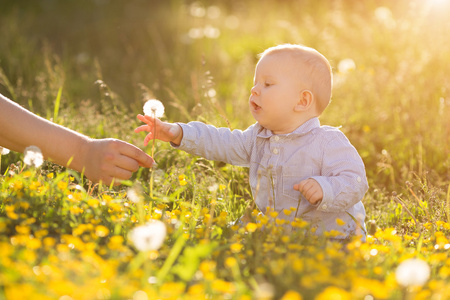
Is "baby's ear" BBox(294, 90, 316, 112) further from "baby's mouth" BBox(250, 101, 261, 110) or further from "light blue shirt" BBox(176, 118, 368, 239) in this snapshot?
"baby's mouth" BBox(250, 101, 261, 110)

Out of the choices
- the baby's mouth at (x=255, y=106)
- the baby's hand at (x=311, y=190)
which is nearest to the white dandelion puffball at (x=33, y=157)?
the baby's mouth at (x=255, y=106)

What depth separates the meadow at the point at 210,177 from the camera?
5.96 ft

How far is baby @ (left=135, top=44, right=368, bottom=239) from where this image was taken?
2725 millimetres

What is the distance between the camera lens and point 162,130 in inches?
115

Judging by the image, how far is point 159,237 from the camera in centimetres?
188

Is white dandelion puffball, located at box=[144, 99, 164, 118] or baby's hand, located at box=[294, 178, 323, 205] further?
white dandelion puffball, located at box=[144, 99, 164, 118]

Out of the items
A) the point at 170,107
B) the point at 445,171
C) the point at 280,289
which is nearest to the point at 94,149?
the point at 280,289

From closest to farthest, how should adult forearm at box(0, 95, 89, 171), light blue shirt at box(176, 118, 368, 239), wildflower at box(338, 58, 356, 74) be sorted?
adult forearm at box(0, 95, 89, 171), light blue shirt at box(176, 118, 368, 239), wildflower at box(338, 58, 356, 74)

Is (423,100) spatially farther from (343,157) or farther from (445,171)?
(343,157)

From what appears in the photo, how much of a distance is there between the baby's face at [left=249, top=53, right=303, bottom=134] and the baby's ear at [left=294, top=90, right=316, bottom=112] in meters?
0.02

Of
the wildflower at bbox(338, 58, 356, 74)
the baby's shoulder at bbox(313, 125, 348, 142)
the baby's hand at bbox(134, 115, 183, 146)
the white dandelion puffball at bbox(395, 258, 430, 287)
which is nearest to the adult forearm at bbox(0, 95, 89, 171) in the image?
the baby's hand at bbox(134, 115, 183, 146)

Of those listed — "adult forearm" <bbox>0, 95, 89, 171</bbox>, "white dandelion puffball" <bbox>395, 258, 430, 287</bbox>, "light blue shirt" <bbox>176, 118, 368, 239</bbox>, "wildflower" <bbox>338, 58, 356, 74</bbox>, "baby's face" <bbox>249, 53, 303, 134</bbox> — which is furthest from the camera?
"wildflower" <bbox>338, 58, 356, 74</bbox>

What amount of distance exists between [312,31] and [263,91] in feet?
12.5

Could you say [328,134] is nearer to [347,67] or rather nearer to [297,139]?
[297,139]
